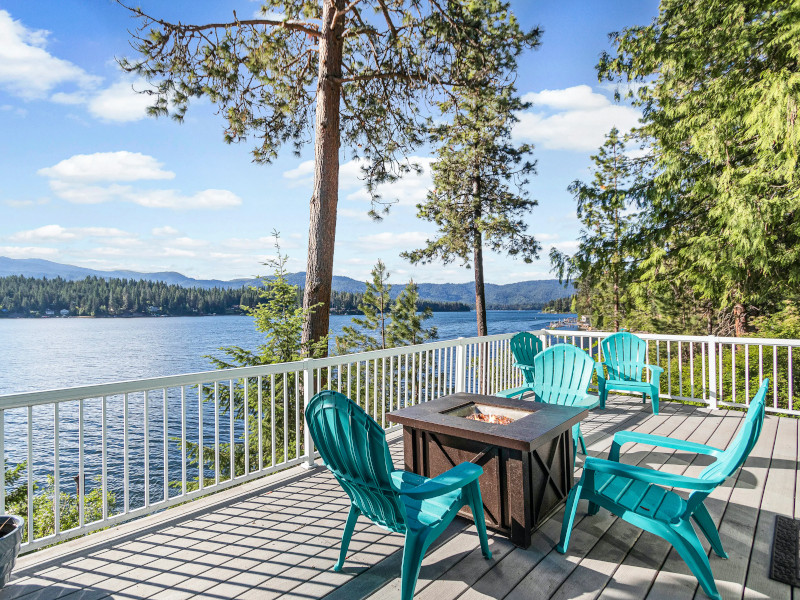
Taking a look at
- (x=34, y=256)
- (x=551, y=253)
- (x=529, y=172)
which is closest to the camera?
(x=551, y=253)

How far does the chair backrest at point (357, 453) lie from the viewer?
72.2 inches

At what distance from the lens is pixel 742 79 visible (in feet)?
23.2

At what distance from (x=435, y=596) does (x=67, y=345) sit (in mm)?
43475

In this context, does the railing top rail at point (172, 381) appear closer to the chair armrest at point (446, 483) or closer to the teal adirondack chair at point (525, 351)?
the teal adirondack chair at point (525, 351)

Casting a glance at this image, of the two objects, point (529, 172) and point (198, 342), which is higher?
point (529, 172)

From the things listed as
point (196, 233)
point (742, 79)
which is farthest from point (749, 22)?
point (196, 233)

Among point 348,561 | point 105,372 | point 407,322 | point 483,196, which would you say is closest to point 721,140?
point 483,196

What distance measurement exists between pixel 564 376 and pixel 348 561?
258 centimetres

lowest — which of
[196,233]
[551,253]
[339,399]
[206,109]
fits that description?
[339,399]

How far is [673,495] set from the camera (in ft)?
7.58

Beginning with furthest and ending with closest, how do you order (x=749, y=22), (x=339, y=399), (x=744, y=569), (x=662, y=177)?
(x=662, y=177), (x=749, y=22), (x=744, y=569), (x=339, y=399)

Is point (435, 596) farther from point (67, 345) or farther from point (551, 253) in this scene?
point (67, 345)

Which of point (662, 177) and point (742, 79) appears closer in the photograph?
point (742, 79)

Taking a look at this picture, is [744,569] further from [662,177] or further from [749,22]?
[749,22]
